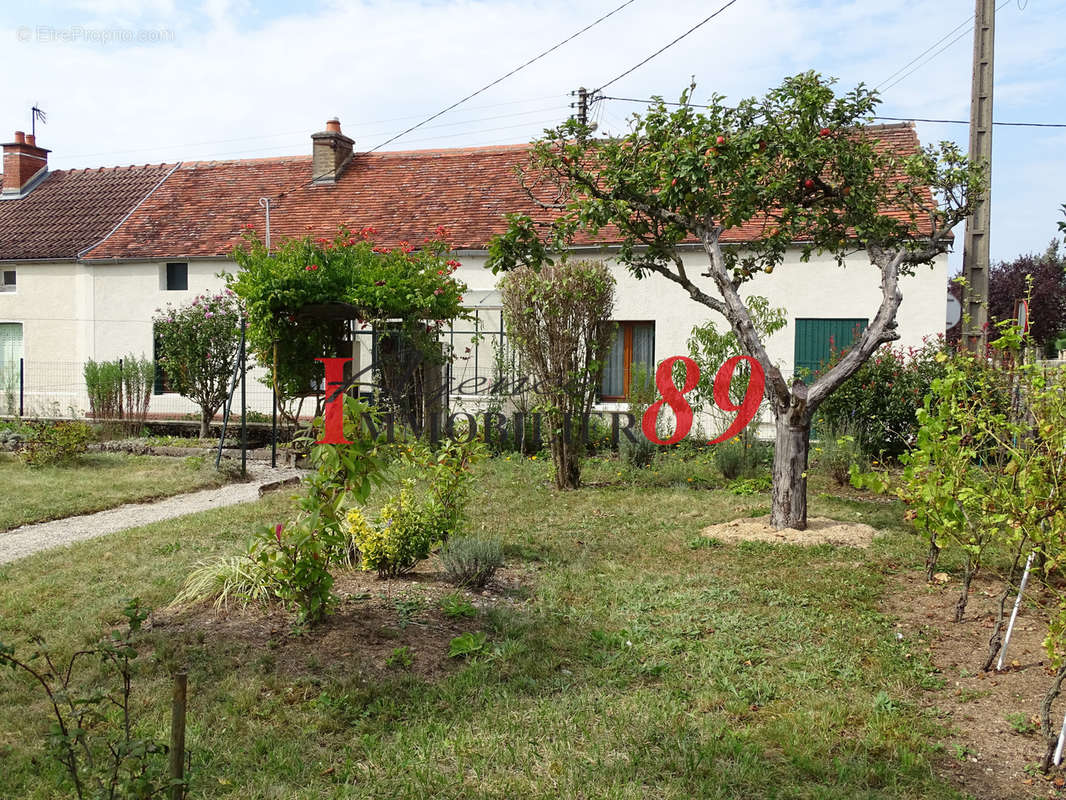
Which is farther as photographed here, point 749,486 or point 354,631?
point 749,486

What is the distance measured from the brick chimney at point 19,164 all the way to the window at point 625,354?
53.4 ft

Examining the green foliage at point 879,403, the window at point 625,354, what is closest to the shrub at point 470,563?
the green foliage at point 879,403

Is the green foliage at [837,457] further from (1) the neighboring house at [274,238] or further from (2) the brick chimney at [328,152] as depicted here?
(2) the brick chimney at [328,152]

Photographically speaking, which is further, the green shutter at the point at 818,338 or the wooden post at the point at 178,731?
the green shutter at the point at 818,338

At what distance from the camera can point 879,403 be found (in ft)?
38.7

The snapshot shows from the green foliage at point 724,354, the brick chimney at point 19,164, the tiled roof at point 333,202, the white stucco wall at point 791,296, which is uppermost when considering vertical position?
the brick chimney at point 19,164

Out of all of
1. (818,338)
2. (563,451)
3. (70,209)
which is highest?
(70,209)

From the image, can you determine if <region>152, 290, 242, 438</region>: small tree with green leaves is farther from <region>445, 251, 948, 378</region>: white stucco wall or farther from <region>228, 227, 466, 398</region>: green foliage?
<region>445, 251, 948, 378</region>: white stucco wall

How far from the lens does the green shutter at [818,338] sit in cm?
1406

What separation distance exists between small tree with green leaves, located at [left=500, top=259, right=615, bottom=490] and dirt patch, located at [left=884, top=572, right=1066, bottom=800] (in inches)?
174

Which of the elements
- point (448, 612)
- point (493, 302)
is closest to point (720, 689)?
point (448, 612)

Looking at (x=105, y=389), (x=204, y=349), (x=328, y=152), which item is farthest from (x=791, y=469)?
(x=328, y=152)

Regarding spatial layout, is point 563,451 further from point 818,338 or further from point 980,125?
point 980,125

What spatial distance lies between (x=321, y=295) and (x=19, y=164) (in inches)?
582
